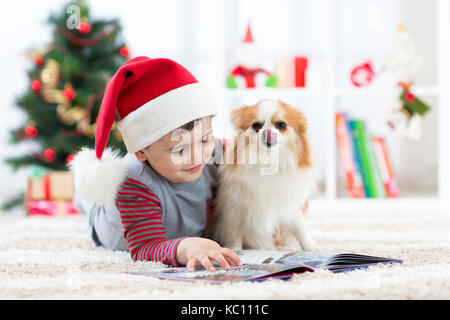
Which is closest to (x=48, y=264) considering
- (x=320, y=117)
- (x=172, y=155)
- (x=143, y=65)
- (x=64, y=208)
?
(x=172, y=155)

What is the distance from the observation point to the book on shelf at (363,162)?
2.41m

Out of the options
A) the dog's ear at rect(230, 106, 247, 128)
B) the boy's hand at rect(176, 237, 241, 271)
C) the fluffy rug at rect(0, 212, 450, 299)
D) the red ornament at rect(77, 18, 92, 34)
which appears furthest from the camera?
the red ornament at rect(77, 18, 92, 34)

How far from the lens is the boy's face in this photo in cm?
103

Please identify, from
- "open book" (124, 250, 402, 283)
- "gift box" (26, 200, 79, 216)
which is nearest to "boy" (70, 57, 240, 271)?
"open book" (124, 250, 402, 283)

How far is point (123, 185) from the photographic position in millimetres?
1057

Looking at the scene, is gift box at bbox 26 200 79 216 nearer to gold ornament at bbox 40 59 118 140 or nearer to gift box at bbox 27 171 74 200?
gift box at bbox 27 171 74 200

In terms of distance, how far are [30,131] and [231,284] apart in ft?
5.93

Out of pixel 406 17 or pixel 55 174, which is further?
pixel 406 17

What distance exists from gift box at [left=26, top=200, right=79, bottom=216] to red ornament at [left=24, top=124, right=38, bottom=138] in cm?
31

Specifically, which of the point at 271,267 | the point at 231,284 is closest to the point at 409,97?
the point at 271,267

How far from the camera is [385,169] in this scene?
241 cm

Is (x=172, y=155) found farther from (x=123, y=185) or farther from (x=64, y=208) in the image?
(x=64, y=208)
